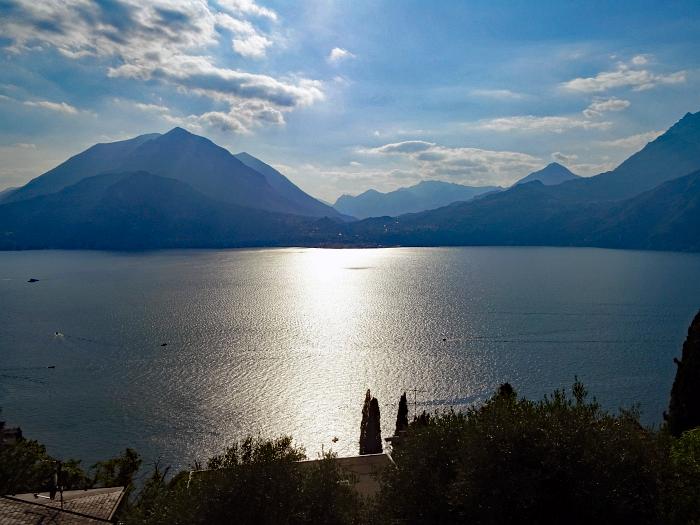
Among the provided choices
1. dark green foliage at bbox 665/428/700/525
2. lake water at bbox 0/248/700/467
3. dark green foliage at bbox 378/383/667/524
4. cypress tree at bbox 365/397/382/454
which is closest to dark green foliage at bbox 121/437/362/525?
dark green foliage at bbox 378/383/667/524

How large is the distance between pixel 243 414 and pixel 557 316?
107169 millimetres

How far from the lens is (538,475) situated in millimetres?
20031

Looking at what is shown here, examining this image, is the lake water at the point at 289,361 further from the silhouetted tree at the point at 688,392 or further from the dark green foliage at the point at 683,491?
the dark green foliage at the point at 683,491

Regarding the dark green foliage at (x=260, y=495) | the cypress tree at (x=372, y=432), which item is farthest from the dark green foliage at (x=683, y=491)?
the cypress tree at (x=372, y=432)

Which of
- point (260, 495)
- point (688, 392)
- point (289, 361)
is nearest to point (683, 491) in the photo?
point (260, 495)

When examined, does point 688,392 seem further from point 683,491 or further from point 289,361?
point 289,361

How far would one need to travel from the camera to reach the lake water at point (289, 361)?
78125mm

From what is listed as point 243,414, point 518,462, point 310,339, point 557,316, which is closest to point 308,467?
point 518,462

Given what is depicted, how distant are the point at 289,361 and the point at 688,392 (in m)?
82.1

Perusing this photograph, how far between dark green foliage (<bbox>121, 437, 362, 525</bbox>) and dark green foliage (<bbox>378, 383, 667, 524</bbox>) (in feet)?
8.16

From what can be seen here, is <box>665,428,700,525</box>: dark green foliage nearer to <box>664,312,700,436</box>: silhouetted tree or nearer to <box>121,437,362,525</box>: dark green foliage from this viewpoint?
<box>121,437,362,525</box>: dark green foliage

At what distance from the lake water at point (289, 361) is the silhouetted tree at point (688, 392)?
1566 inches

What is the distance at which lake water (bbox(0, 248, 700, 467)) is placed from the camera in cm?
7812

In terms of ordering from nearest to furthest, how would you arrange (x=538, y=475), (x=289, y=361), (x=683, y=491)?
1. (x=538, y=475)
2. (x=683, y=491)
3. (x=289, y=361)
